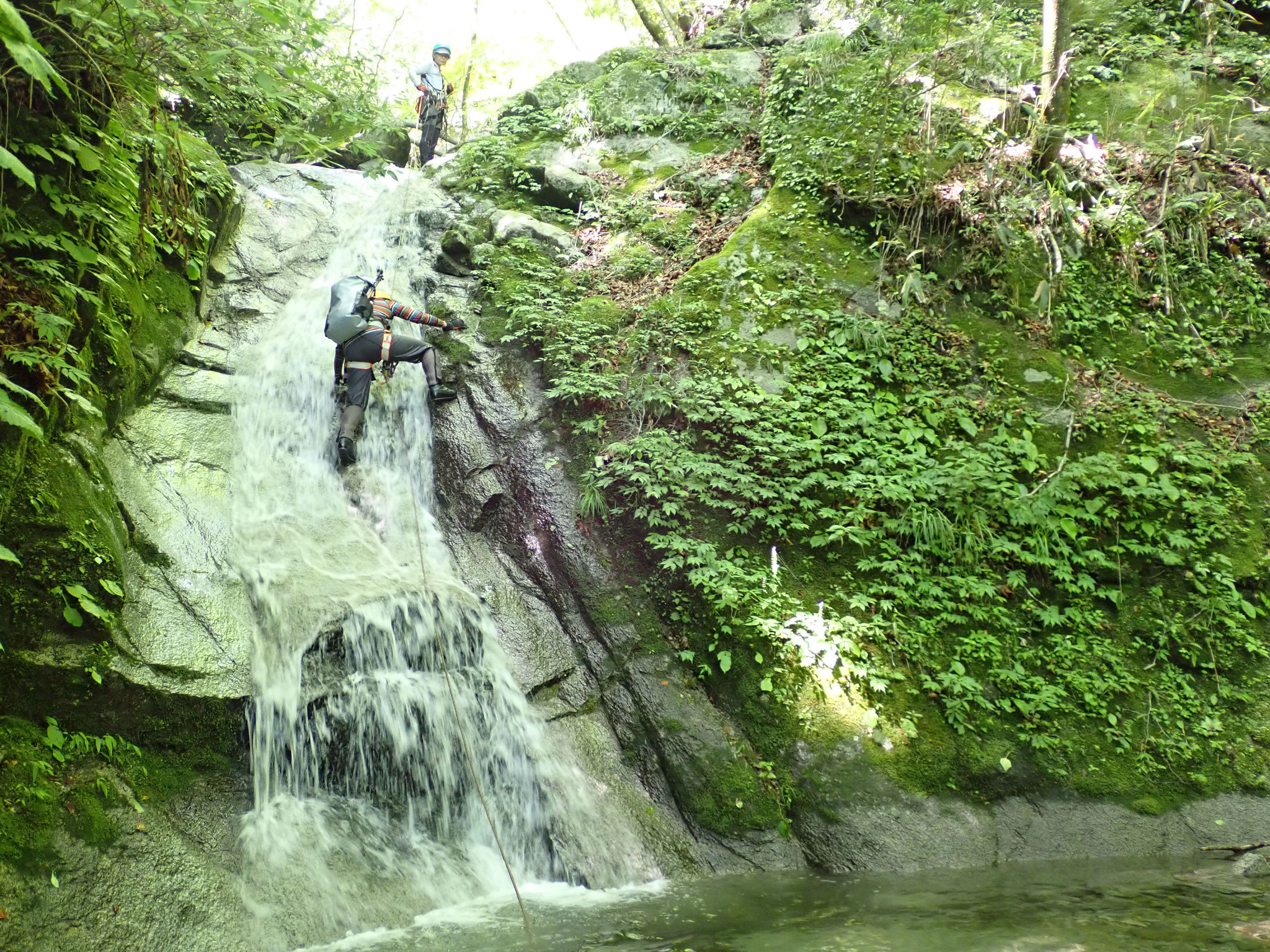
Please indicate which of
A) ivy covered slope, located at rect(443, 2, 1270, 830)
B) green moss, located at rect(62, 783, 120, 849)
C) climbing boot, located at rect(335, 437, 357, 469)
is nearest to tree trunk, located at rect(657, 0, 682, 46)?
ivy covered slope, located at rect(443, 2, 1270, 830)

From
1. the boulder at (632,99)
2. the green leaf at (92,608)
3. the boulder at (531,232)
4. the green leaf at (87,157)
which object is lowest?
the green leaf at (92,608)

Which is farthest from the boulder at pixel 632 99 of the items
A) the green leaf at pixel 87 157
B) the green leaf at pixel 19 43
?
the green leaf at pixel 19 43

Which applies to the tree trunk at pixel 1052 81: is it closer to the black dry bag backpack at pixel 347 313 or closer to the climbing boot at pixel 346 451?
the black dry bag backpack at pixel 347 313

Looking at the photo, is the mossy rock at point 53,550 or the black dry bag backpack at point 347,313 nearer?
the mossy rock at point 53,550

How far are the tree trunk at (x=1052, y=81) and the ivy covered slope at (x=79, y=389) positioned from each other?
8.39m

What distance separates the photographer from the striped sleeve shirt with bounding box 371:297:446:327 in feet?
24.2

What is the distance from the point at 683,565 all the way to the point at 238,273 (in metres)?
7.00

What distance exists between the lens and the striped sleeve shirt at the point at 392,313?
7.38m

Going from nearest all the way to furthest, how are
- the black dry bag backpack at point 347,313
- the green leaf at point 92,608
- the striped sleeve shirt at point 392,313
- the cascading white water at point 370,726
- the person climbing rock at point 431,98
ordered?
the green leaf at point 92,608, the cascading white water at point 370,726, the black dry bag backpack at point 347,313, the striped sleeve shirt at point 392,313, the person climbing rock at point 431,98

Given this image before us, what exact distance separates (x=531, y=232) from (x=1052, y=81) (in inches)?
272

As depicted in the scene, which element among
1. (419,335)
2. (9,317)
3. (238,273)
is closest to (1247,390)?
(419,335)

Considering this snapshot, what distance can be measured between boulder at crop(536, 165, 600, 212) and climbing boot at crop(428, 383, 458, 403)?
14.2 feet

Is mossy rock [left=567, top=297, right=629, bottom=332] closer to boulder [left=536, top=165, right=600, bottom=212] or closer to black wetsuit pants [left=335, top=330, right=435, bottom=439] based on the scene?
black wetsuit pants [left=335, top=330, right=435, bottom=439]

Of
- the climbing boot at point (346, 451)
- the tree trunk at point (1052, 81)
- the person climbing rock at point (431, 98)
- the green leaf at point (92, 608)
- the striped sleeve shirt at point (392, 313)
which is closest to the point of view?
the green leaf at point (92, 608)
